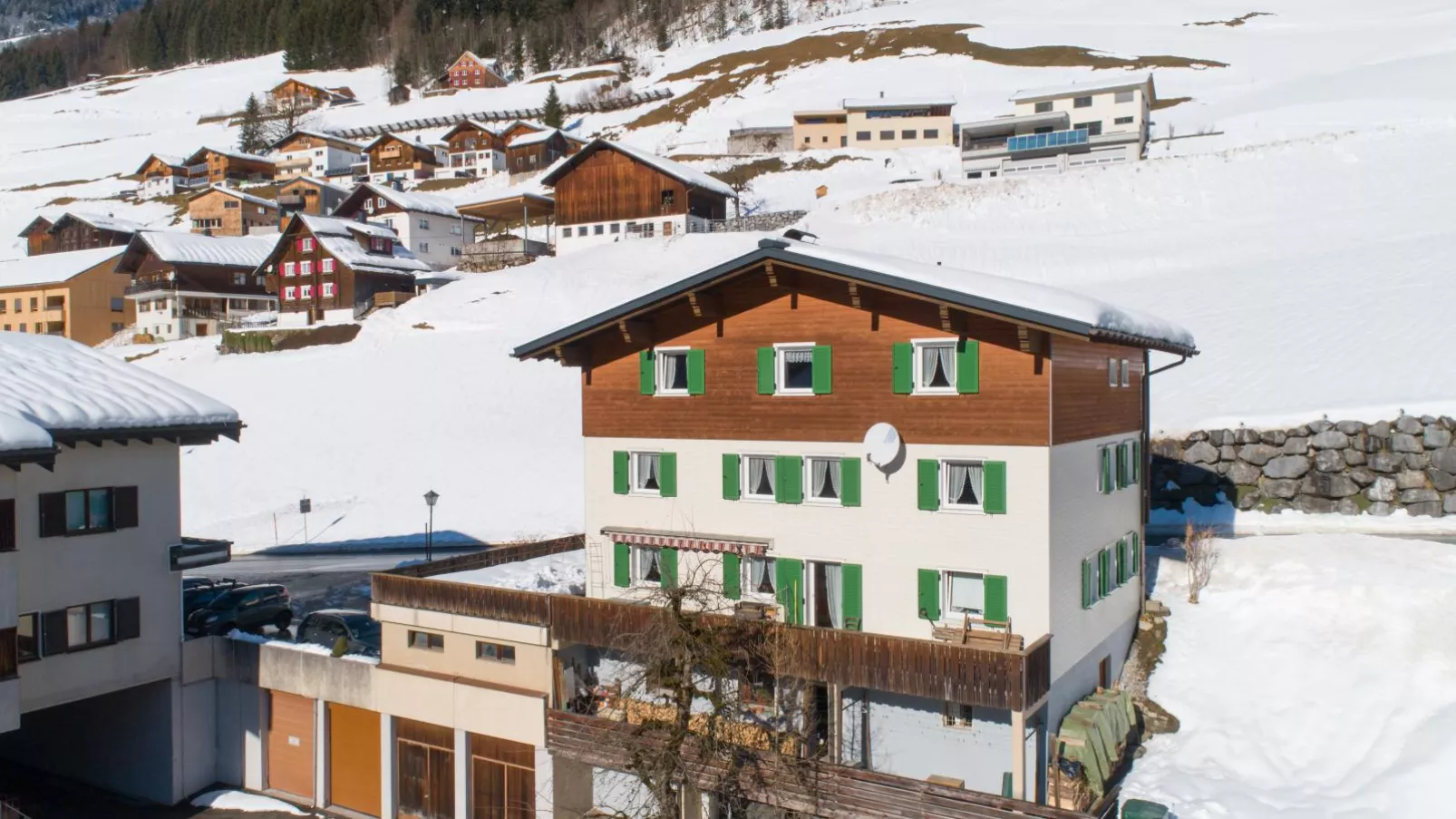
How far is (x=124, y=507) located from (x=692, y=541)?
12.3 metres

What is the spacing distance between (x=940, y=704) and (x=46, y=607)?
17229mm

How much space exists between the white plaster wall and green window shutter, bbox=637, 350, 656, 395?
3.49 feet

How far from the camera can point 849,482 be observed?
18203 mm

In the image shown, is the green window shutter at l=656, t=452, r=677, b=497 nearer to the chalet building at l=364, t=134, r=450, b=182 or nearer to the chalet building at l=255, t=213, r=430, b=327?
the chalet building at l=255, t=213, r=430, b=327

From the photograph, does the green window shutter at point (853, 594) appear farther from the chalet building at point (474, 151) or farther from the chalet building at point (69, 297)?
the chalet building at point (474, 151)

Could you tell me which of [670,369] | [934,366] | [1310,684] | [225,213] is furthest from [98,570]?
[225,213]

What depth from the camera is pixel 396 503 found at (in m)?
39.3

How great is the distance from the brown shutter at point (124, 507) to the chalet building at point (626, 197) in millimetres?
48155

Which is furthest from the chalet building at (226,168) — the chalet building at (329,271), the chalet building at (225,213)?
the chalet building at (329,271)

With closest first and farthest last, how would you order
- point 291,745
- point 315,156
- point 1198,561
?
point 291,745
point 1198,561
point 315,156

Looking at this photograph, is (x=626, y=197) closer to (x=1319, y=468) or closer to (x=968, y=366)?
(x=1319, y=468)

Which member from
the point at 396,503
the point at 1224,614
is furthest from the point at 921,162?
the point at 1224,614

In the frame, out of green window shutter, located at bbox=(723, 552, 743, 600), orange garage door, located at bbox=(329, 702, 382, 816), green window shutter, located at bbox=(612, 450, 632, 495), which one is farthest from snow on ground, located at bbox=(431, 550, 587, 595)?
green window shutter, located at bbox=(723, 552, 743, 600)

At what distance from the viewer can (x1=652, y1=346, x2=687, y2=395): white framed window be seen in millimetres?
20359
